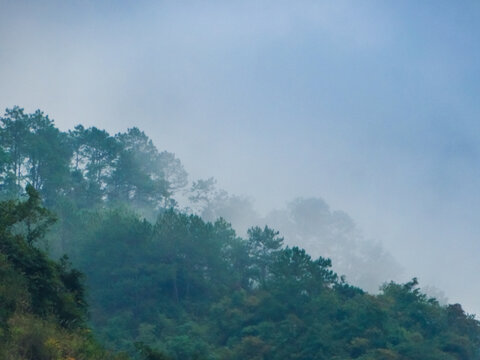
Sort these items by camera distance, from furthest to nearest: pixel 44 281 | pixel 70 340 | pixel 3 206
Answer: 1. pixel 3 206
2. pixel 44 281
3. pixel 70 340

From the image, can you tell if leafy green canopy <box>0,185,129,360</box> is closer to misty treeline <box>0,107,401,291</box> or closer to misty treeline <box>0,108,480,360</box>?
misty treeline <box>0,108,480,360</box>

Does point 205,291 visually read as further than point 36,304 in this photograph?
Yes

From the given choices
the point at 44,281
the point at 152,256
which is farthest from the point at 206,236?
the point at 44,281

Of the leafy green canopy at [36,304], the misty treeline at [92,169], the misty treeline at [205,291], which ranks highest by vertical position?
the misty treeline at [92,169]

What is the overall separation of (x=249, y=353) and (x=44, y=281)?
24.4 meters

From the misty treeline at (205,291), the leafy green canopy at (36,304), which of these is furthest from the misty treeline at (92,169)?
the leafy green canopy at (36,304)

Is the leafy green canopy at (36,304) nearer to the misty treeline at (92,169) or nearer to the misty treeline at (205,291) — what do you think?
the misty treeline at (205,291)

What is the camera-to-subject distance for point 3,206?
3173cm

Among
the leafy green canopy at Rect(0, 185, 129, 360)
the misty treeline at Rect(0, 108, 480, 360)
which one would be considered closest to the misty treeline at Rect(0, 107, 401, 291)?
the misty treeline at Rect(0, 108, 480, 360)

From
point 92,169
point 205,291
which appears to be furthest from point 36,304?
point 92,169

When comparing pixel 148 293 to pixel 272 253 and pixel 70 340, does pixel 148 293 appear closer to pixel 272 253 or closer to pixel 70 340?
pixel 272 253

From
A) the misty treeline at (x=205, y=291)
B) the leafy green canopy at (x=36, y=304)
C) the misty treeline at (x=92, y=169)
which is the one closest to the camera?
the leafy green canopy at (x=36, y=304)

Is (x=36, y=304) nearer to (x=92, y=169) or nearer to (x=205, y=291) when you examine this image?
(x=205, y=291)

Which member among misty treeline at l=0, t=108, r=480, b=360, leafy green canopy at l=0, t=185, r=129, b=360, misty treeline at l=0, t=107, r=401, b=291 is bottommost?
leafy green canopy at l=0, t=185, r=129, b=360
